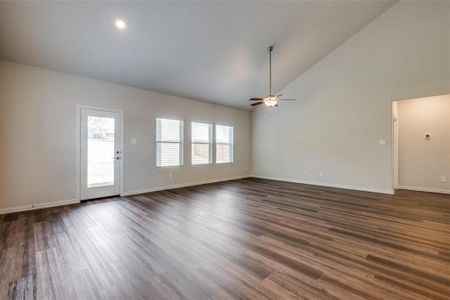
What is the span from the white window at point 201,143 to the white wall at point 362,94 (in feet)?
8.48

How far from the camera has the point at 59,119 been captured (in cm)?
441

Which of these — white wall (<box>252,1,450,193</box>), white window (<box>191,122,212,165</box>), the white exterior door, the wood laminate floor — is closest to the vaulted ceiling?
white wall (<box>252,1,450,193</box>)

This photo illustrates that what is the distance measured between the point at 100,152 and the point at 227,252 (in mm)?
4146

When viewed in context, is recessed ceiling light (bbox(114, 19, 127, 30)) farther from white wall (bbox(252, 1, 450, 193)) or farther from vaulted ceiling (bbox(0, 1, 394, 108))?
white wall (bbox(252, 1, 450, 193))

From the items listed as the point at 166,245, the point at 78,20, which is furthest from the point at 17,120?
the point at 166,245

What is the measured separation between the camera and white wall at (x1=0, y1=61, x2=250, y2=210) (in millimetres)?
3928

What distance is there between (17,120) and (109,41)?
240cm

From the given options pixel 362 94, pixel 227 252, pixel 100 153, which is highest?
pixel 362 94

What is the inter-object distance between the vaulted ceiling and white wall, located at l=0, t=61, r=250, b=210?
1.03ft

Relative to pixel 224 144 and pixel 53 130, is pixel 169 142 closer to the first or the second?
pixel 224 144

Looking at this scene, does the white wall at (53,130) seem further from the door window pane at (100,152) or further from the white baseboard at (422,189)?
the white baseboard at (422,189)

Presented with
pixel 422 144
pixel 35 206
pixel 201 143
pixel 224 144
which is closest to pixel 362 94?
pixel 422 144

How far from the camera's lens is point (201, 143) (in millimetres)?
7180

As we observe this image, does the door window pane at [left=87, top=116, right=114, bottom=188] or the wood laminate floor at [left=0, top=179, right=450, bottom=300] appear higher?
the door window pane at [left=87, top=116, right=114, bottom=188]
